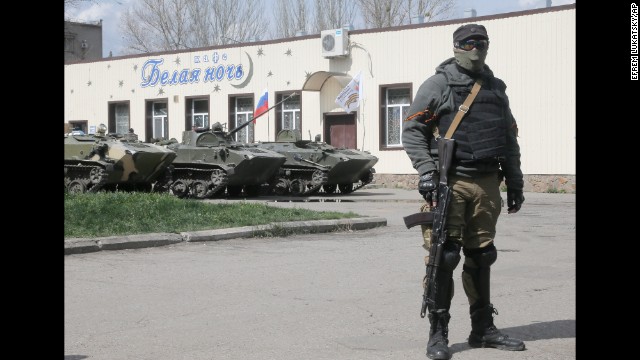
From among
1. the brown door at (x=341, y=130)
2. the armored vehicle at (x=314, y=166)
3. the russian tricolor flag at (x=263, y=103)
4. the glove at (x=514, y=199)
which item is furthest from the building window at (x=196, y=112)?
the glove at (x=514, y=199)

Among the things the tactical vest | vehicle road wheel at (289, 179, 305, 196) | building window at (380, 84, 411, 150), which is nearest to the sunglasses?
the tactical vest

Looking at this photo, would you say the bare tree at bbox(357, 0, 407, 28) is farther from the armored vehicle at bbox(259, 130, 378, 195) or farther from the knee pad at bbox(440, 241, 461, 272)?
the knee pad at bbox(440, 241, 461, 272)

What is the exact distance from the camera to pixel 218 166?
76.2ft

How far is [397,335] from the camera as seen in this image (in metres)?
6.64

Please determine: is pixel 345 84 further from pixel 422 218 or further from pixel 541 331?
pixel 422 218

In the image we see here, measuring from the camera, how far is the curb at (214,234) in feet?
36.0

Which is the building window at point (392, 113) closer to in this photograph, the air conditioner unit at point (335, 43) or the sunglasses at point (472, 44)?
the air conditioner unit at point (335, 43)

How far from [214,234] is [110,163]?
10.1 meters

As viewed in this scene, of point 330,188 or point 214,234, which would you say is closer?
point 214,234

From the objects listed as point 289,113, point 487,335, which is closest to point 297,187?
point 289,113

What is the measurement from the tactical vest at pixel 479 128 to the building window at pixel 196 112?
104 feet

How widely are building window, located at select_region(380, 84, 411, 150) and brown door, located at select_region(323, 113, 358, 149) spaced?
1.19 m

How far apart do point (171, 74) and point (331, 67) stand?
750 cm
